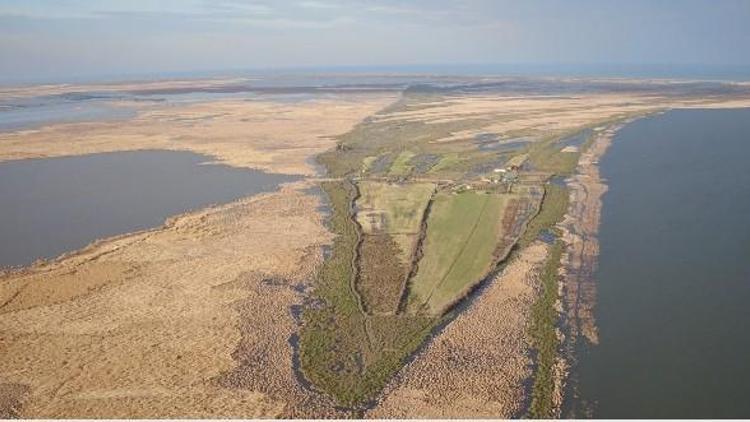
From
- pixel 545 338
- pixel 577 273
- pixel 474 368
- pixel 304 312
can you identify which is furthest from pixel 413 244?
pixel 474 368

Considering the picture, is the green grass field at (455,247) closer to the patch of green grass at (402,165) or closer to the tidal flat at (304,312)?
the tidal flat at (304,312)

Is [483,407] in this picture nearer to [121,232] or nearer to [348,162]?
[121,232]

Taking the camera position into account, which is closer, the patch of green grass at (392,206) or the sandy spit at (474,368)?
the sandy spit at (474,368)

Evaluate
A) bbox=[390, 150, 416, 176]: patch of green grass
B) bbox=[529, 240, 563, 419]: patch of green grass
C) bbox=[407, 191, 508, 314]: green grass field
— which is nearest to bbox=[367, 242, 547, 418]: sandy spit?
bbox=[529, 240, 563, 419]: patch of green grass

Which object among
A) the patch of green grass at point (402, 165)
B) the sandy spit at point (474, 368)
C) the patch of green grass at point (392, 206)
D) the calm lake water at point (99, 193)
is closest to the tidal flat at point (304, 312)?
the sandy spit at point (474, 368)

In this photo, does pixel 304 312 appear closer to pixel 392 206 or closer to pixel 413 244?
pixel 413 244

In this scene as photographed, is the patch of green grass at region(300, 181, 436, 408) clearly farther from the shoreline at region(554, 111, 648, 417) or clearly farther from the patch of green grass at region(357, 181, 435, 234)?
the patch of green grass at region(357, 181, 435, 234)

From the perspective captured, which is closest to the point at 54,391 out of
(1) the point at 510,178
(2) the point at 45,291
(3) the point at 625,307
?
(2) the point at 45,291
